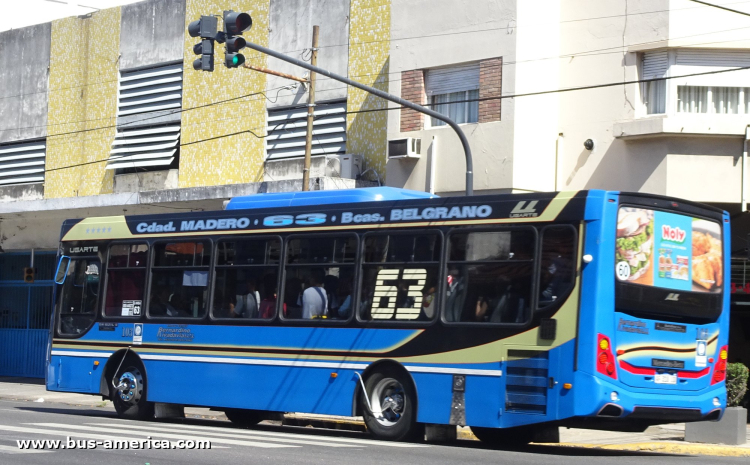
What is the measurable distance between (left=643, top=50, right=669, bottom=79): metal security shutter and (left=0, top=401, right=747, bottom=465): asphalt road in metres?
8.20

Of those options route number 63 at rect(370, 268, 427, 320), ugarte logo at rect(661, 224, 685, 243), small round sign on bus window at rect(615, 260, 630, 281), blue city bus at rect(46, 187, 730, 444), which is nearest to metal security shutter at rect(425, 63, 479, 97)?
blue city bus at rect(46, 187, 730, 444)

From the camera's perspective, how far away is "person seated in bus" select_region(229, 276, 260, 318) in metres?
14.7

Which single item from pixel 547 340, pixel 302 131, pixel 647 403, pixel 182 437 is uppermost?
pixel 302 131

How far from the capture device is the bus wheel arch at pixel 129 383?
16172mm

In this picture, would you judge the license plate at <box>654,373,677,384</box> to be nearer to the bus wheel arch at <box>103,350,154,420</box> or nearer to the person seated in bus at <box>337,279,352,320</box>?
the person seated in bus at <box>337,279,352,320</box>

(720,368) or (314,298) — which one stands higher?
(314,298)

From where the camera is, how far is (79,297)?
56.2 feet

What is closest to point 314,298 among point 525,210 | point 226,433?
point 226,433

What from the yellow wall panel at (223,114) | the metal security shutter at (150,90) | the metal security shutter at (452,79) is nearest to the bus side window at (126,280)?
the metal security shutter at (452,79)

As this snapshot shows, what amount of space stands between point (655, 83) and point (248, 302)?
8.84m

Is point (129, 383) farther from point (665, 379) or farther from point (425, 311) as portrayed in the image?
point (665, 379)

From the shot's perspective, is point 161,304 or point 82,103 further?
point 82,103

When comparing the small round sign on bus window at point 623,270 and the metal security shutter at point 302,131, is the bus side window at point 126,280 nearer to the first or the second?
the small round sign on bus window at point 623,270

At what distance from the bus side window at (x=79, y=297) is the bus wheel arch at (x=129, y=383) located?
0.90 meters
